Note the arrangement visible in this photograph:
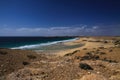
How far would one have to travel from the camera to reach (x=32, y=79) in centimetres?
909

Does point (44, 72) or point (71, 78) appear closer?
point (71, 78)

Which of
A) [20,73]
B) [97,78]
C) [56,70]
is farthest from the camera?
[56,70]

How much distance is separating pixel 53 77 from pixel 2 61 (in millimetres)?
5452

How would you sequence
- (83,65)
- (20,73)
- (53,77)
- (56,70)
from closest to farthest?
(53,77) < (20,73) < (56,70) < (83,65)

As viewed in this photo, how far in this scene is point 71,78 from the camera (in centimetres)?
943

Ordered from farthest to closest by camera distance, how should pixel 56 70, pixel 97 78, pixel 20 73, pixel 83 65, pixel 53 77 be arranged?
pixel 83 65 → pixel 56 70 → pixel 20 73 → pixel 53 77 → pixel 97 78

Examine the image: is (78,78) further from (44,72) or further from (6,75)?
(6,75)

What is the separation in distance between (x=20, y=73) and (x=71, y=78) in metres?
3.34

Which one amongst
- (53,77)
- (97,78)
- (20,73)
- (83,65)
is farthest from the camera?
(83,65)

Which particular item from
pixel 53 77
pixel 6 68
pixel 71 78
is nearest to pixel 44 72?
pixel 53 77

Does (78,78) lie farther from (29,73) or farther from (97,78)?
(29,73)

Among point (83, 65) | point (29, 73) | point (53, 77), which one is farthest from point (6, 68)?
point (83, 65)

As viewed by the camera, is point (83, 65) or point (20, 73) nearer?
point (20, 73)

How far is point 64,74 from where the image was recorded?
10039mm
